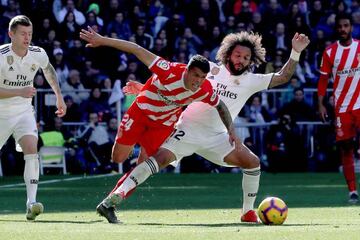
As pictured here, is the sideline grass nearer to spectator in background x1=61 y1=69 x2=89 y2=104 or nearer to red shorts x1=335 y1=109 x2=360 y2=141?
red shorts x1=335 y1=109 x2=360 y2=141

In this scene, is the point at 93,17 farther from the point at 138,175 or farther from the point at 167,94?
the point at 138,175

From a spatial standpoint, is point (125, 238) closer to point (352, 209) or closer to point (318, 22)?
point (352, 209)

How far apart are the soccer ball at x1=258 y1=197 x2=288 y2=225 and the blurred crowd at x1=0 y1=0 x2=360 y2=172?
493 inches

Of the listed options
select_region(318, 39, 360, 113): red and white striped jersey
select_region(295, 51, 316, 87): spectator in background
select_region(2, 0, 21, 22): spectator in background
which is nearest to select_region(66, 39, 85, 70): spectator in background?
select_region(2, 0, 21, 22): spectator in background

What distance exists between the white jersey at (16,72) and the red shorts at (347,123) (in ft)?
15.7

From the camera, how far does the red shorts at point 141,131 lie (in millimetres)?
13102

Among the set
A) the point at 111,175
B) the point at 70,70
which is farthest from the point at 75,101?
the point at 111,175

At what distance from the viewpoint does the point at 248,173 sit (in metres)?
13.2

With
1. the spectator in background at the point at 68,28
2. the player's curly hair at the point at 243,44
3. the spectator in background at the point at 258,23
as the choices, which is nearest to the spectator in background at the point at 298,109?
the spectator in background at the point at 258,23

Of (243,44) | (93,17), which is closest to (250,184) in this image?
(243,44)

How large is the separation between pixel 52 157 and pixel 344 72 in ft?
31.9

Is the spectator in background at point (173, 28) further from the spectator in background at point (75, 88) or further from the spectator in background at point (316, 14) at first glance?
the spectator in background at point (316, 14)

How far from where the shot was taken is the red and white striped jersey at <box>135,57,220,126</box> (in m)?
12.5

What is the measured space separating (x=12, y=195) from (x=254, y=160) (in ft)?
19.9
